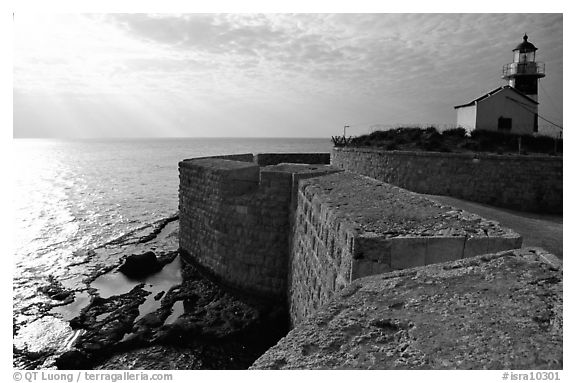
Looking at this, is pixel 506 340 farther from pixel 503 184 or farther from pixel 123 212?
pixel 123 212

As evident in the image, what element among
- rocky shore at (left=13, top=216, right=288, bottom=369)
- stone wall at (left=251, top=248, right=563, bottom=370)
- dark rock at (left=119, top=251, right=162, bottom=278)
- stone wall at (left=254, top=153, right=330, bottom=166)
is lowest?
rocky shore at (left=13, top=216, right=288, bottom=369)

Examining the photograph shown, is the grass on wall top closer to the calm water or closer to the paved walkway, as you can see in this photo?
the paved walkway

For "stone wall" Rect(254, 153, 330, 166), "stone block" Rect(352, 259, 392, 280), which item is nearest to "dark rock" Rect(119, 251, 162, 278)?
"stone wall" Rect(254, 153, 330, 166)

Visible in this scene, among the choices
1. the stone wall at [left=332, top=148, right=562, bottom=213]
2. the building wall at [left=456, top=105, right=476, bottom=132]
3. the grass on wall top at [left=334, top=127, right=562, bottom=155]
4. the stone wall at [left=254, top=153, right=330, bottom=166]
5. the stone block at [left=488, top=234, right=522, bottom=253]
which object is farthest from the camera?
the building wall at [left=456, top=105, right=476, bottom=132]

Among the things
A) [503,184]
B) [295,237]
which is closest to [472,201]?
[503,184]

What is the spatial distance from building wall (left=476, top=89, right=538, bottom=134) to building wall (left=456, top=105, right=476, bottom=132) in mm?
399

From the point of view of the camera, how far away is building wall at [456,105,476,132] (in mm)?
24158

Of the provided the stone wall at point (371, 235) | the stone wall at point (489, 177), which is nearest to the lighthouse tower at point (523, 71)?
the stone wall at point (489, 177)

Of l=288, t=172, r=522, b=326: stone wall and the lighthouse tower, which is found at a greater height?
the lighthouse tower

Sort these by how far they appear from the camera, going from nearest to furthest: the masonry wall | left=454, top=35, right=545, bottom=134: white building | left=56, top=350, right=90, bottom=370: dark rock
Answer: the masonry wall → left=56, top=350, right=90, bottom=370: dark rock → left=454, top=35, right=545, bottom=134: white building

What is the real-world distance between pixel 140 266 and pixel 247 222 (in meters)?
5.20

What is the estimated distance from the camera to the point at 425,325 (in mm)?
2365

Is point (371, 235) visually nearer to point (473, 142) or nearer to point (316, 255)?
point (316, 255)

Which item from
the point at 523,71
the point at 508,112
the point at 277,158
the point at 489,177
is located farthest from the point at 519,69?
the point at 277,158
